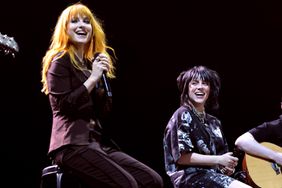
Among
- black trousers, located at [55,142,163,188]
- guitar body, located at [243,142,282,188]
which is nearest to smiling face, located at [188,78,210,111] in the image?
guitar body, located at [243,142,282,188]

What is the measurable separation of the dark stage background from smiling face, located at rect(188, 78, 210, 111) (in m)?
1.18

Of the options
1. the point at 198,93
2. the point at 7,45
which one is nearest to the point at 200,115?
the point at 198,93

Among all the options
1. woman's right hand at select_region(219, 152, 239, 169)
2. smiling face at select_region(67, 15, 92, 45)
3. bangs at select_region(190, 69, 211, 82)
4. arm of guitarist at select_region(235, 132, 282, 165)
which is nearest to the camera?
smiling face at select_region(67, 15, 92, 45)

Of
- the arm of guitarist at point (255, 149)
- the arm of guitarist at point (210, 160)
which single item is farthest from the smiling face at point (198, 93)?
the arm of guitarist at point (255, 149)

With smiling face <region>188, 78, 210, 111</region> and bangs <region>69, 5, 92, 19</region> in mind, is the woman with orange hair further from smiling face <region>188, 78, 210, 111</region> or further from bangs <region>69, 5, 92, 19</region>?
smiling face <region>188, 78, 210, 111</region>

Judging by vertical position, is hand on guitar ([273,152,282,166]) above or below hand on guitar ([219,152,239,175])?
below

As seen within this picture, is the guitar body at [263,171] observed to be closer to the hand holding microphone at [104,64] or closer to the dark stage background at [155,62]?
the dark stage background at [155,62]

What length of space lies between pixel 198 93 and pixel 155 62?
1.46 m

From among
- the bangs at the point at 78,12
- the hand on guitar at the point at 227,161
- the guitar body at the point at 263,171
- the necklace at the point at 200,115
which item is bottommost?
the guitar body at the point at 263,171

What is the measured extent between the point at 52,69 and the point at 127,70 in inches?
77.8

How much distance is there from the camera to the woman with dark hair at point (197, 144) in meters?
2.36

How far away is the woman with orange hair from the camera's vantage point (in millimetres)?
1920

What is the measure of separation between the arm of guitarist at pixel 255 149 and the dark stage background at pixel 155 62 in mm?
721

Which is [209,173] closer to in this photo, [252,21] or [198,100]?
[198,100]
